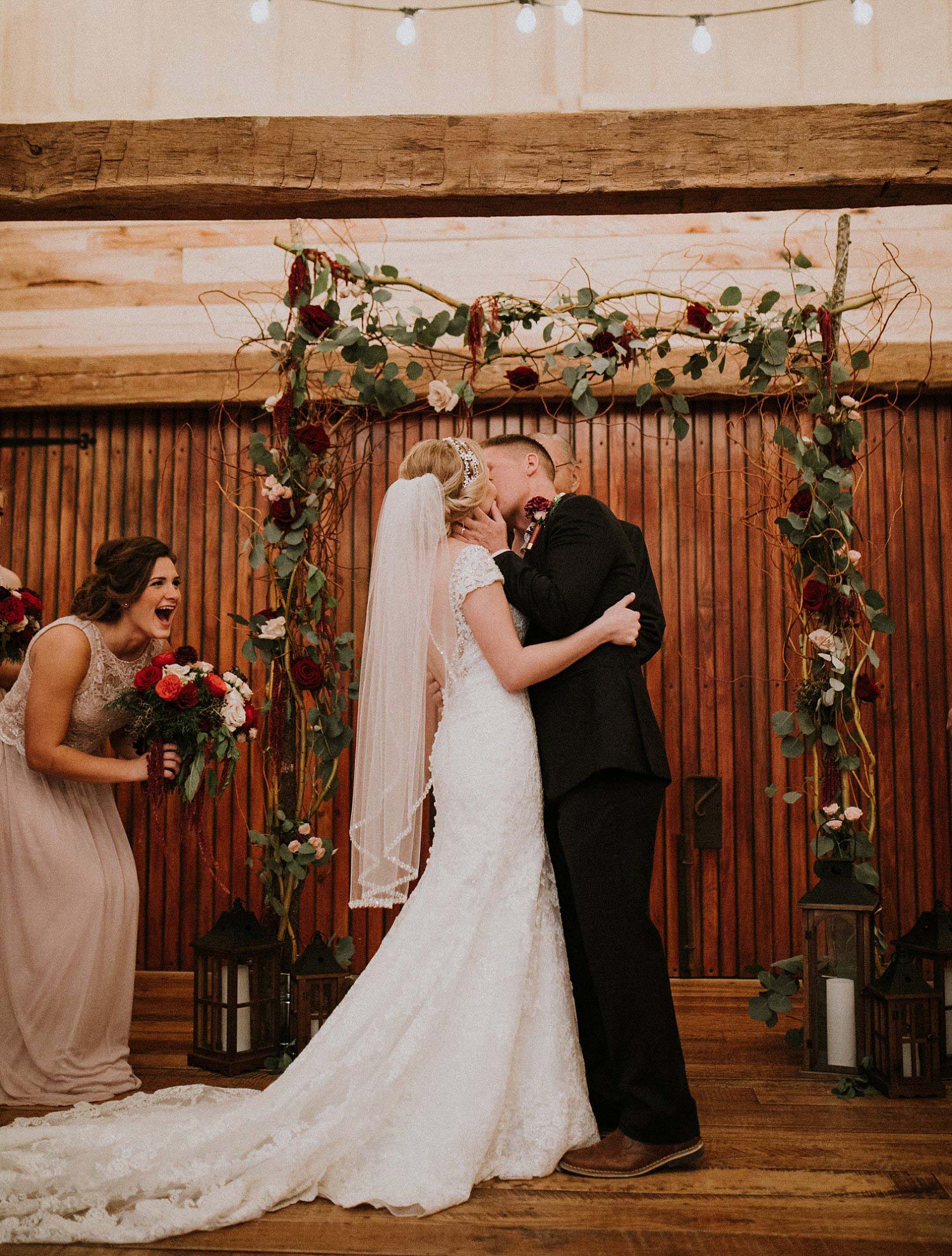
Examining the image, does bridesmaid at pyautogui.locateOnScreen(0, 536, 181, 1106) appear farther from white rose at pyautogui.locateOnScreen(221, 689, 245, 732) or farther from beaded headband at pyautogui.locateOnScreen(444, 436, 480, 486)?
beaded headband at pyautogui.locateOnScreen(444, 436, 480, 486)

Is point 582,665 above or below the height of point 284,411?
below

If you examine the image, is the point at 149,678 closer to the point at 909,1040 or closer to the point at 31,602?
the point at 31,602

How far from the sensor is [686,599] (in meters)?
4.95

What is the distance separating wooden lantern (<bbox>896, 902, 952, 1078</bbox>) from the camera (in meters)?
3.28

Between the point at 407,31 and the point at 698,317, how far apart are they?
255 centimetres

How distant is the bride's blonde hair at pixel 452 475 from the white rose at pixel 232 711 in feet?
3.19

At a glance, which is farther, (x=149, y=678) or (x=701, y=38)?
(x=701, y=38)

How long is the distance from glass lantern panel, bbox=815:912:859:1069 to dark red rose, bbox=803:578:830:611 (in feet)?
3.32

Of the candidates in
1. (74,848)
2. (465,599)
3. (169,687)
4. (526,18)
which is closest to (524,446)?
(465,599)

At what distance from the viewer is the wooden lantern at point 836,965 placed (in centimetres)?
331

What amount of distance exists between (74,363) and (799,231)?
141 inches

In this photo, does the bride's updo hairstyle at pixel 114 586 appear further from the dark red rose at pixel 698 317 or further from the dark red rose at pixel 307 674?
the dark red rose at pixel 698 317

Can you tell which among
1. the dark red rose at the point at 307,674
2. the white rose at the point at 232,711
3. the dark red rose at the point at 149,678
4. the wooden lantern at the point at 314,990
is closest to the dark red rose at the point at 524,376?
the dark red rose at the point at 307,674

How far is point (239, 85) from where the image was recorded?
5129mm
